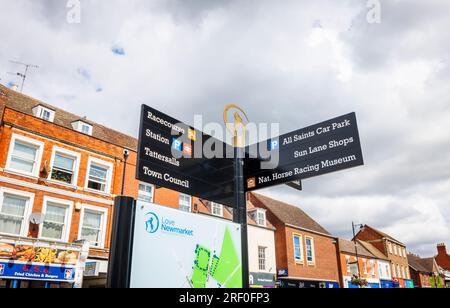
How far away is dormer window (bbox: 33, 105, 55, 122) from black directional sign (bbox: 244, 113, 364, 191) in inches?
707

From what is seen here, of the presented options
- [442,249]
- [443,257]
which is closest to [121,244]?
[442,249]

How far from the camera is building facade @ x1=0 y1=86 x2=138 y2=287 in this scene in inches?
682

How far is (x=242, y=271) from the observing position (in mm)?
4219

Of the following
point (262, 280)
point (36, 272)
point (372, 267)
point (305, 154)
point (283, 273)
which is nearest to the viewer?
point (305, 154)

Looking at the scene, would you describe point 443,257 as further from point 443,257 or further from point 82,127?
point 82,127

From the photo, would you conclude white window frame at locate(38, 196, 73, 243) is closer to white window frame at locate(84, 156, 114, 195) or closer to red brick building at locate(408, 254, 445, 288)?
white window frame at locate(84, 156, 114, 195)

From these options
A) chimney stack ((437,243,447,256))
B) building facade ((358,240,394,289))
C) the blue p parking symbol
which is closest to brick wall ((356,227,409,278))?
building facade ((358,240,394,289))

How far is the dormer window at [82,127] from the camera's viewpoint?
22.0 meters

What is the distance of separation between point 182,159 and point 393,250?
58.8m

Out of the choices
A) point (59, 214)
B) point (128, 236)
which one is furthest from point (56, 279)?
point (128, 236)

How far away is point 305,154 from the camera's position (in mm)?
5457

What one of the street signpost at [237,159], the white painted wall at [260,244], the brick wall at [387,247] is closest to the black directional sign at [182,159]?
the street signpost at [237,159]

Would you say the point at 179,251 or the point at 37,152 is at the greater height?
the point at 37,152
